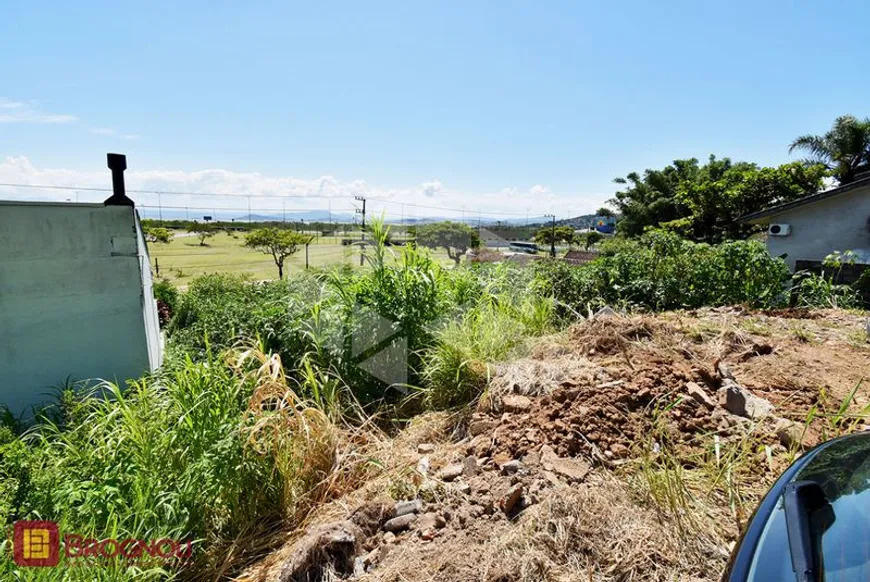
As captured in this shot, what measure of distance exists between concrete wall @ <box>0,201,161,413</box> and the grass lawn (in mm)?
5715

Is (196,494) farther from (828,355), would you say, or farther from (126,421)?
(828,355)

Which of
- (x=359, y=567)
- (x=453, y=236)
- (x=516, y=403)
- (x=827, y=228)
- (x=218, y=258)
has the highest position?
(x=827, y=228)

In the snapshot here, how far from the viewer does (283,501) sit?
240 centimetres

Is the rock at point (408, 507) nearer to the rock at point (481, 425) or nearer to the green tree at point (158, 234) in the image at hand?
the rock at point (481, 425)

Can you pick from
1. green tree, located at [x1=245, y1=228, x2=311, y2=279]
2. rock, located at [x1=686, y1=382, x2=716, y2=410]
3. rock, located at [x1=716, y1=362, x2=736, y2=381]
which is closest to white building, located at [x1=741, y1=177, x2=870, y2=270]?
rock, located at [x1=716, y1=362, x2=736, y2=381]

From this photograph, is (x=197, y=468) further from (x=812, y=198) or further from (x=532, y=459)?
(x=812, y=198)

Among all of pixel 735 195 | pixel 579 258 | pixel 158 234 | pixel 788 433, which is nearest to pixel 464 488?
pixel 788 433

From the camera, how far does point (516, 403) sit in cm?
261

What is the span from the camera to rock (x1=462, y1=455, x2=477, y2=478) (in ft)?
7.15

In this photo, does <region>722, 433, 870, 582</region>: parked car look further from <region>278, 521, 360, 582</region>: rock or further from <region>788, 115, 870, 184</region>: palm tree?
<region>788, 115, 870, 184</region>: palm tree

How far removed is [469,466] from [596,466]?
661mm

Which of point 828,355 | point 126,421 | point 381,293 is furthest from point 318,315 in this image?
point 828,355

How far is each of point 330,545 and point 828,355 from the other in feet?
12.6

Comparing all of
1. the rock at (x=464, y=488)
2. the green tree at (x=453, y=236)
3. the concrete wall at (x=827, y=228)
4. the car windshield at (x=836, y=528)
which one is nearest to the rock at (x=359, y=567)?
the rock at (x=464, y=488)
